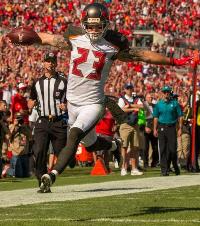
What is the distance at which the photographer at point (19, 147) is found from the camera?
18359mm

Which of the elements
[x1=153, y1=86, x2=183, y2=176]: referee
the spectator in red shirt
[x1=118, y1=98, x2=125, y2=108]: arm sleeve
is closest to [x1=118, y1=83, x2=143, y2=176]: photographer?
[x1=118, y1=98, x2=125, y2=108]: arm sleeve

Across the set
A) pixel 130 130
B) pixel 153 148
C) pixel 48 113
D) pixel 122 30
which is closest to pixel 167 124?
pixel 130 130

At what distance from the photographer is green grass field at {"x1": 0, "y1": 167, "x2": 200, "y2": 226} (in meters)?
8.92

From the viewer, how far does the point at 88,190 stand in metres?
13.4

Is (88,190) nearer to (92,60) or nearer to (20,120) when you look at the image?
(92,60)

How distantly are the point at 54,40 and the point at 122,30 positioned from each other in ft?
105

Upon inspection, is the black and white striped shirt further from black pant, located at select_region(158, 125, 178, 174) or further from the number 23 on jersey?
black pant, located at select_region(158, 125, 178, 174)

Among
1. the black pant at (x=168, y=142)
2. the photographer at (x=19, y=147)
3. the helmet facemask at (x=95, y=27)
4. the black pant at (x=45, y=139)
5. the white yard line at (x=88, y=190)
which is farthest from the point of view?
the black pant at (x=168, y=142)

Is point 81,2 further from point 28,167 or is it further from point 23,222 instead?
point 23,222

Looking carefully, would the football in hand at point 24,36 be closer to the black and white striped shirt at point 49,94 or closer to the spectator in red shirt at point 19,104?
the black and white striped shirt at point 49,94

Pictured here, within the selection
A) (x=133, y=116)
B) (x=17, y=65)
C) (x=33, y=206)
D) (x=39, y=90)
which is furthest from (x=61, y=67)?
(x=33, y=206)

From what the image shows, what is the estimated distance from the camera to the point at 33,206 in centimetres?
1045

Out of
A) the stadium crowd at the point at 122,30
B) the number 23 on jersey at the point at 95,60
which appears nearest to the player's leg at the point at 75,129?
the number 23 on jersey at the point at 95,60

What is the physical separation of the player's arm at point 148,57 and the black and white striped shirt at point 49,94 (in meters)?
2.87
